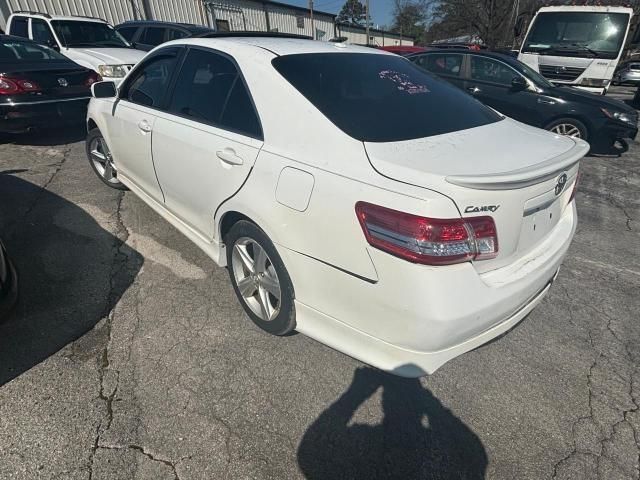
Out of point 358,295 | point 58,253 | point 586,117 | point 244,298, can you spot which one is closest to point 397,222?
point 358,295

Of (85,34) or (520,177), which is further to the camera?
(85,34)

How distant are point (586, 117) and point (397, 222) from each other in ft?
20.4

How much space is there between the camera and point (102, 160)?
13.9 ft

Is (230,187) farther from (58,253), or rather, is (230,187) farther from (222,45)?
(58,253)

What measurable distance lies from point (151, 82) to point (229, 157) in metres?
1.59

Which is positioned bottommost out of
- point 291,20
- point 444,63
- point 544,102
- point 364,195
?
point 544,102

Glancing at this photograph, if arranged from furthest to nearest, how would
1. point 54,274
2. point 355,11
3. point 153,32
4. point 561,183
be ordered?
point 355,11 → point 153,32 → point 54,274 → point 561,183

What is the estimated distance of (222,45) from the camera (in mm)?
2457

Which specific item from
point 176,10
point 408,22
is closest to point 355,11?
point 408,22

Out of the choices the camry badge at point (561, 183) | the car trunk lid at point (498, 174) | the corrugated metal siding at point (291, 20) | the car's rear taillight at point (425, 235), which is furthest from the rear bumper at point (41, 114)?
the corrugated metal siding at point (291, 20)

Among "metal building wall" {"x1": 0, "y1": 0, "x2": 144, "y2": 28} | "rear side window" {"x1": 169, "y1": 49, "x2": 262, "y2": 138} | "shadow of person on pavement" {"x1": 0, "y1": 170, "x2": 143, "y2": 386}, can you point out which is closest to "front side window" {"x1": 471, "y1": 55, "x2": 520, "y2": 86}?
"rear side window" {"x1": 169, "y1": 49, "x2": 262, "y2": 138}

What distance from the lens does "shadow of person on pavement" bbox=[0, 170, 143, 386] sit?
2283 millimetres

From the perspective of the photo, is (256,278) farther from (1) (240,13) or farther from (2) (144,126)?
(1) (240,13)

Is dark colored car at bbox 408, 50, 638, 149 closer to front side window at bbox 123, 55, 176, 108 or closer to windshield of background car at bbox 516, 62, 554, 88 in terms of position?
windshield of background car at bbox 516, 62, 554, 88
